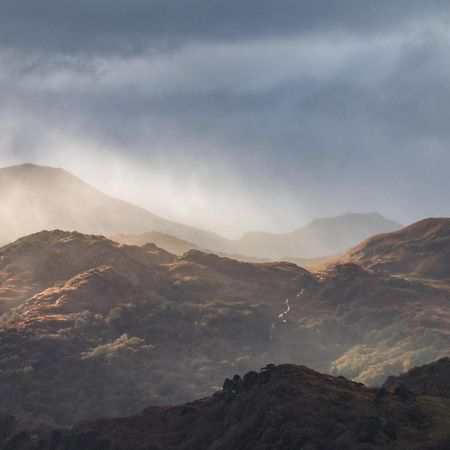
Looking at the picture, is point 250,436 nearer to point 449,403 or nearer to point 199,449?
point 199,449

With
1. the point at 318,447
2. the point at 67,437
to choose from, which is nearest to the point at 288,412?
the point at 318,447

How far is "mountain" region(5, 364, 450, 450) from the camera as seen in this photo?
125 meters

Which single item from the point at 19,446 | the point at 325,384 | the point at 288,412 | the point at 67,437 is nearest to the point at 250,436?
the point at 288,412

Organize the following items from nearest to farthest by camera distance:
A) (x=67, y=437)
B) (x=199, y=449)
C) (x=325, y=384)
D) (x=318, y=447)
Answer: (x=318, y=447)
(x=199, y=449)
(x=325, y=384)
(x=67, y=437)

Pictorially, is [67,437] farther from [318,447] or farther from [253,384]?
[318,447]

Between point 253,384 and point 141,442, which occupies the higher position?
point 253,384

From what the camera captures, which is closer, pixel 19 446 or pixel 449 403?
pixel 449 403

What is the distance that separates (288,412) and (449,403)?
117 ft

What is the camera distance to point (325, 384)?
158375mm

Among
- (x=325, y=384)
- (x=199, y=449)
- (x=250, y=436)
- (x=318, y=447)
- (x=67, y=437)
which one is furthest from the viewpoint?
(x=67, y=437)

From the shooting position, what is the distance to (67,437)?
7185 inches

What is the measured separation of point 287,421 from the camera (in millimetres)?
134625

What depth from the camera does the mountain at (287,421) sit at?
125 metres

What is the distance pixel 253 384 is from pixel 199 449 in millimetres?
19994
